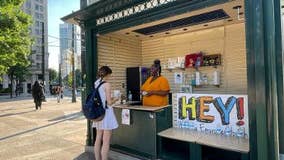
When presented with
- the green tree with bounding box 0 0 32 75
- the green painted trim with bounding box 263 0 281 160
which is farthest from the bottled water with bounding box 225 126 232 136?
the green tree with bounding box 0 0 32 75

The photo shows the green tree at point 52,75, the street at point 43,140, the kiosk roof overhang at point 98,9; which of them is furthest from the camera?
the green tree at point 52,75

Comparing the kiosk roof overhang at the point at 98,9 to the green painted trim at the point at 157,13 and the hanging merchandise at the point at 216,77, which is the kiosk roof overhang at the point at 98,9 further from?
the hanging merchandise at the point at 216,77

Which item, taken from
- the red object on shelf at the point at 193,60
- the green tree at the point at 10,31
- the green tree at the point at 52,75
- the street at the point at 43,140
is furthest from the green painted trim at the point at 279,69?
the green tree at the point at 52,75

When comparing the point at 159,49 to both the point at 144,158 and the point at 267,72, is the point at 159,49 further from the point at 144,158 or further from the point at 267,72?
the point at 267,72

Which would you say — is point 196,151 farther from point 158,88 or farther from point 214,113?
point 158,88

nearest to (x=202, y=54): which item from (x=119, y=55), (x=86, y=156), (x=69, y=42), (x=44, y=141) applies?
(x=119, y=55)

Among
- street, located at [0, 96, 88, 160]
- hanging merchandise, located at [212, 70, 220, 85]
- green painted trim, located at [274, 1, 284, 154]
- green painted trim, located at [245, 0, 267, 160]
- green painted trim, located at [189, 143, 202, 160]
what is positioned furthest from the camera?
hanging merchandise, located at [212, 70, 220, 85]

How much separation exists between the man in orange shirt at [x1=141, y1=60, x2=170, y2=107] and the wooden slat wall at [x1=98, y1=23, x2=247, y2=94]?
1.74m

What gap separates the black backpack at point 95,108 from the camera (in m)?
4.50

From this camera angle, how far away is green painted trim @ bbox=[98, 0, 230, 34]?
14.3ft

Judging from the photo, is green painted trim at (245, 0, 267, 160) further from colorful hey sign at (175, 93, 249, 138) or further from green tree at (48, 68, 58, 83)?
green tree at (48, 68, 58, 83)

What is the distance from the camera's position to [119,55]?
7328 mm

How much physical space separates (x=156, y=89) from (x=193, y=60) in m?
2.50

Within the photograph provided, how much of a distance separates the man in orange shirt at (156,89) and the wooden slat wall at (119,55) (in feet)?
5.69
